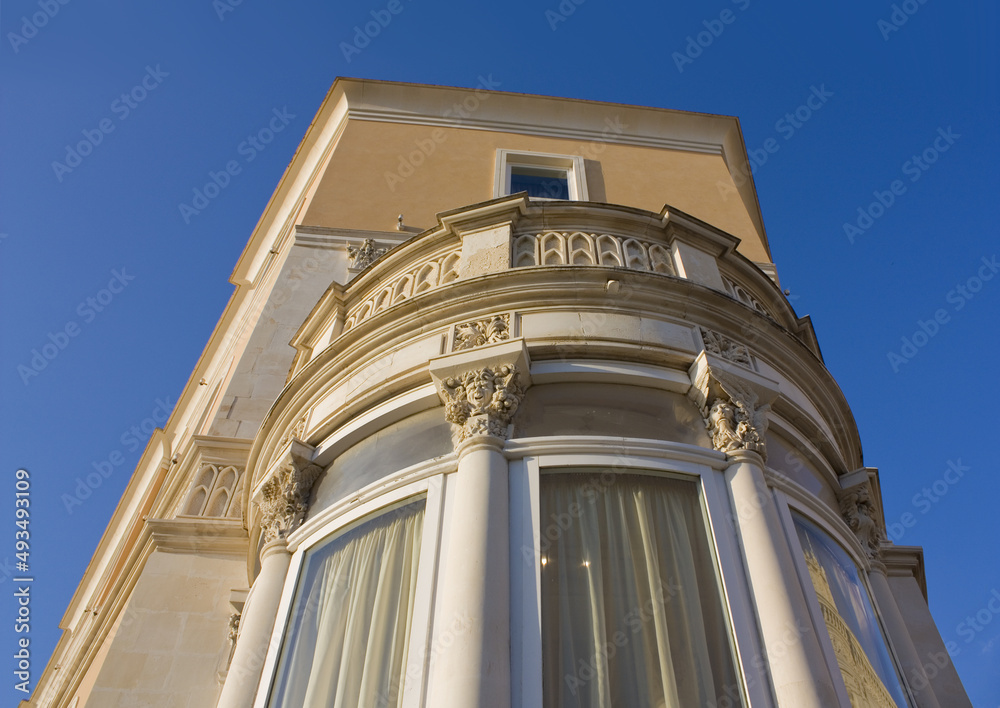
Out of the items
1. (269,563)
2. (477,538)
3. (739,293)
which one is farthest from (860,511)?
(269,563)

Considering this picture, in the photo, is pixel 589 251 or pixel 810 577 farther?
pixel 589 251

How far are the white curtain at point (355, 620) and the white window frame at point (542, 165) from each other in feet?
40.9

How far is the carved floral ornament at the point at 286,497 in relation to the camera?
889 cm

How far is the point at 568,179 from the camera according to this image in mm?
20016

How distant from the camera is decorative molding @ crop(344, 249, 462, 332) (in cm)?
1035

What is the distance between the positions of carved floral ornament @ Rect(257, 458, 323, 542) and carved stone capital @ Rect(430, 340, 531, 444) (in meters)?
1.89

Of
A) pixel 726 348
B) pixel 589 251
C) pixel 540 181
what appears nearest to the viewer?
pixel 726 348

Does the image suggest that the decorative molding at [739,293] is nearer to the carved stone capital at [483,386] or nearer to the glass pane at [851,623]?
the glass pane at [851,623]

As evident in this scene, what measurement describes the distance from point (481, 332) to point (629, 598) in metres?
3.38

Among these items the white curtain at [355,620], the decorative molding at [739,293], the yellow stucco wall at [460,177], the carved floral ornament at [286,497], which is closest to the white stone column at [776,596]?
the white curtain at [355,620]

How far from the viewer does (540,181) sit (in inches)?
798

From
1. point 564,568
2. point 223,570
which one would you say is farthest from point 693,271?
point 223,570

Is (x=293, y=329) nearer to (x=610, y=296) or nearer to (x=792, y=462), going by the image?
(x=610, y=296)

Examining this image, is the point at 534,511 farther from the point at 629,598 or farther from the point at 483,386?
the point at 483,386
